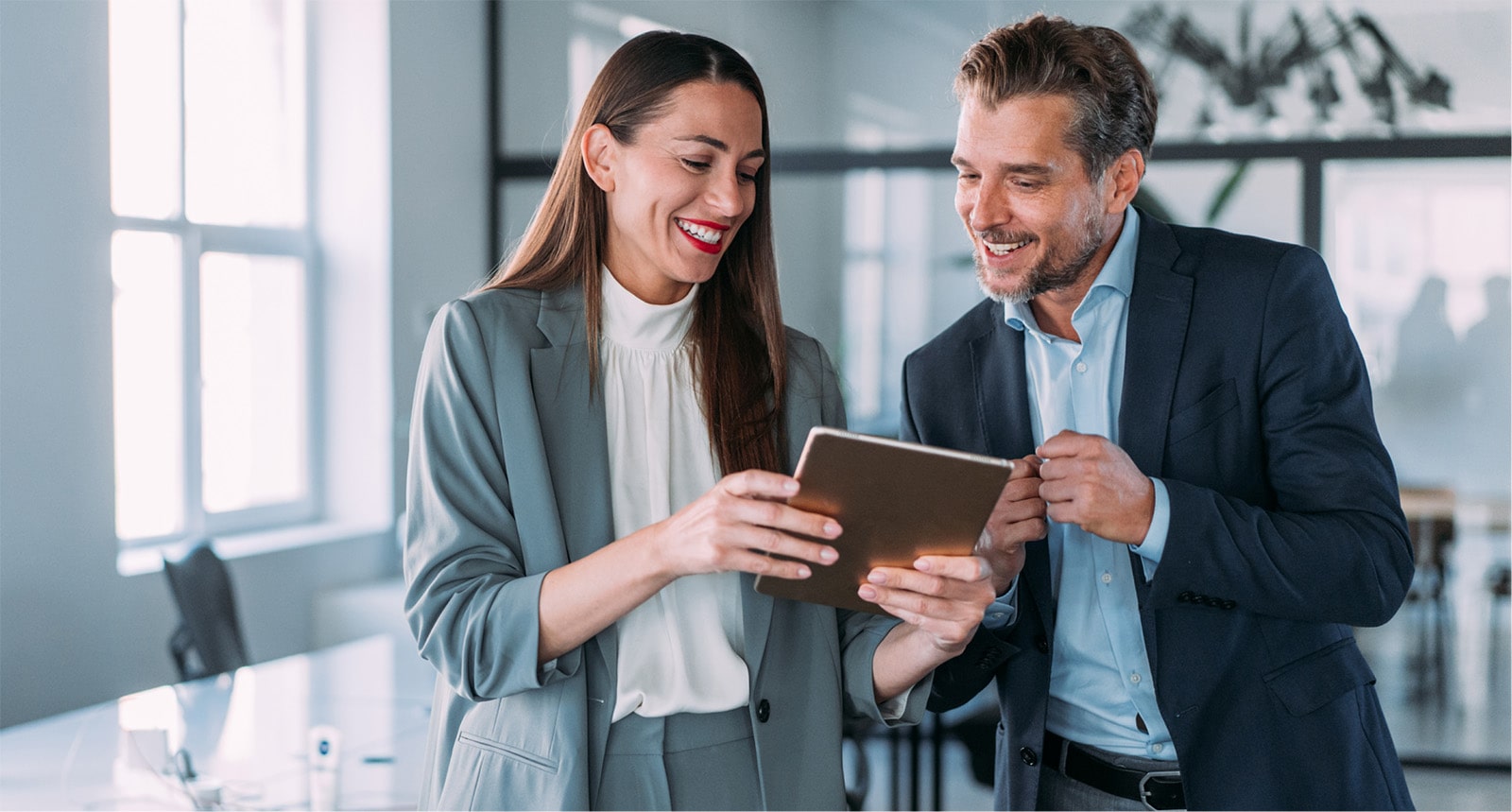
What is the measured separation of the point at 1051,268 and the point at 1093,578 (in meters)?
0.43

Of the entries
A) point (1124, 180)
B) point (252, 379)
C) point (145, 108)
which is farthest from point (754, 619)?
point (252, 379)

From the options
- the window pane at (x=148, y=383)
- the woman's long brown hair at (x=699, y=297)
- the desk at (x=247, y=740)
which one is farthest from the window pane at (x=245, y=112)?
the woman's long brown hair at (x=699, y=297)

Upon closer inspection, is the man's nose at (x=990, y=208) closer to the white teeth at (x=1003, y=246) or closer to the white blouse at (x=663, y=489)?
the white teeth at (x=1003, y=246)

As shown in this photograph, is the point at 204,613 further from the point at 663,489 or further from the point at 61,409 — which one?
the point at 663,489

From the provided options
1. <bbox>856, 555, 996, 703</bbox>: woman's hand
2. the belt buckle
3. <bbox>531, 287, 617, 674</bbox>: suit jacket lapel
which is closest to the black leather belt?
the belt buckle

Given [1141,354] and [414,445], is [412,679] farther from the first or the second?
[1141,354]

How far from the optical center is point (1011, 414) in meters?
1.83

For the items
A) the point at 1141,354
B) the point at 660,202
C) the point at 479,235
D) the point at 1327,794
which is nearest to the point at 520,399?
the point at 660,202

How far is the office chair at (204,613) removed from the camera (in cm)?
369

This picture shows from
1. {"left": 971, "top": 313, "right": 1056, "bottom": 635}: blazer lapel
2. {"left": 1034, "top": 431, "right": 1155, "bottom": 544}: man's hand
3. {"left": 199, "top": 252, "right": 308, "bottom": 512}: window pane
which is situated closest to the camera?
{"left": 1034, "top": 431, "right": 1155, "bottom": 544}: man's hand

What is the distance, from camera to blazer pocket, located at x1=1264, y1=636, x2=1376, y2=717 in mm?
1683

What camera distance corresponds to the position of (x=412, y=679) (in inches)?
135

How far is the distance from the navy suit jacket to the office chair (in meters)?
2.68

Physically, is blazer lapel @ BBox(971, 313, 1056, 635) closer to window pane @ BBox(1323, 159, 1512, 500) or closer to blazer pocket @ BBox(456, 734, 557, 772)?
blazer pocket @ BBox(456, 734, 557, 772)
